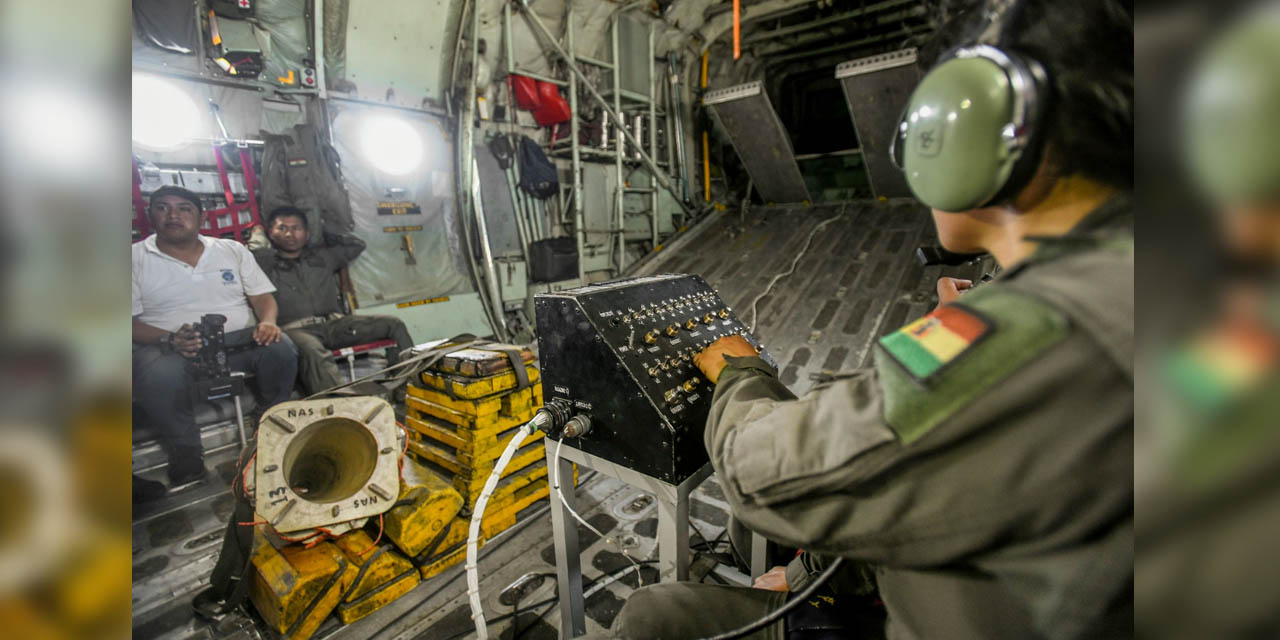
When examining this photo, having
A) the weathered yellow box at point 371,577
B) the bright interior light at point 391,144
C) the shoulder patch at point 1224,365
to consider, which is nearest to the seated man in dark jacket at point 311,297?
the bright interior light at point 391,144

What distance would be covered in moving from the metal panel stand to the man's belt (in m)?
2.98

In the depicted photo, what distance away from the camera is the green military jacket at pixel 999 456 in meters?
0.48

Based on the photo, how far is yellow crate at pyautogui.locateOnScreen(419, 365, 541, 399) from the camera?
221 cm

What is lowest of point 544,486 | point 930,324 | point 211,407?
point 544,486

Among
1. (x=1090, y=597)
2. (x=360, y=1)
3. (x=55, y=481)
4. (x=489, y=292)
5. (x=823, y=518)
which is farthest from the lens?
(x=489, y=292)

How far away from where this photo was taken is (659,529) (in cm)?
117

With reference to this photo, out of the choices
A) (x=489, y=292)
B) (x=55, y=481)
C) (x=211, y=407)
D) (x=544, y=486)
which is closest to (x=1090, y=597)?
(x=55, y=481)

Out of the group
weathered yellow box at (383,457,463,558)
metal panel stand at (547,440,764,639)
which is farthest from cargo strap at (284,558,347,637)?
metal panel stand at (547,440,764,639)

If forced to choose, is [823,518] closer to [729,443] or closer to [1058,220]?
[729,443]

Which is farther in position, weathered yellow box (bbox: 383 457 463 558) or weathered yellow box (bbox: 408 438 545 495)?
weathered yellow box (bbox: 408 438 545 495)

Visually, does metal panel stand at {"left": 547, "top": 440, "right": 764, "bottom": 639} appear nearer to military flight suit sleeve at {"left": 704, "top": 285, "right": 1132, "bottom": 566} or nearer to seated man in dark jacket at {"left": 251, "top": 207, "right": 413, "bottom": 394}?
military flight suit sleeve at {"left": 704, "top": 285, "right": 1132, "bottom": 566}

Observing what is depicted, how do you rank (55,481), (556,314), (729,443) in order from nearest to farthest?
1. (55,481)
2. (729,443)
3. (556,314)

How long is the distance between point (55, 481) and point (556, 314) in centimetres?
105

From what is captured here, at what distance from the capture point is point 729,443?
807 mm
